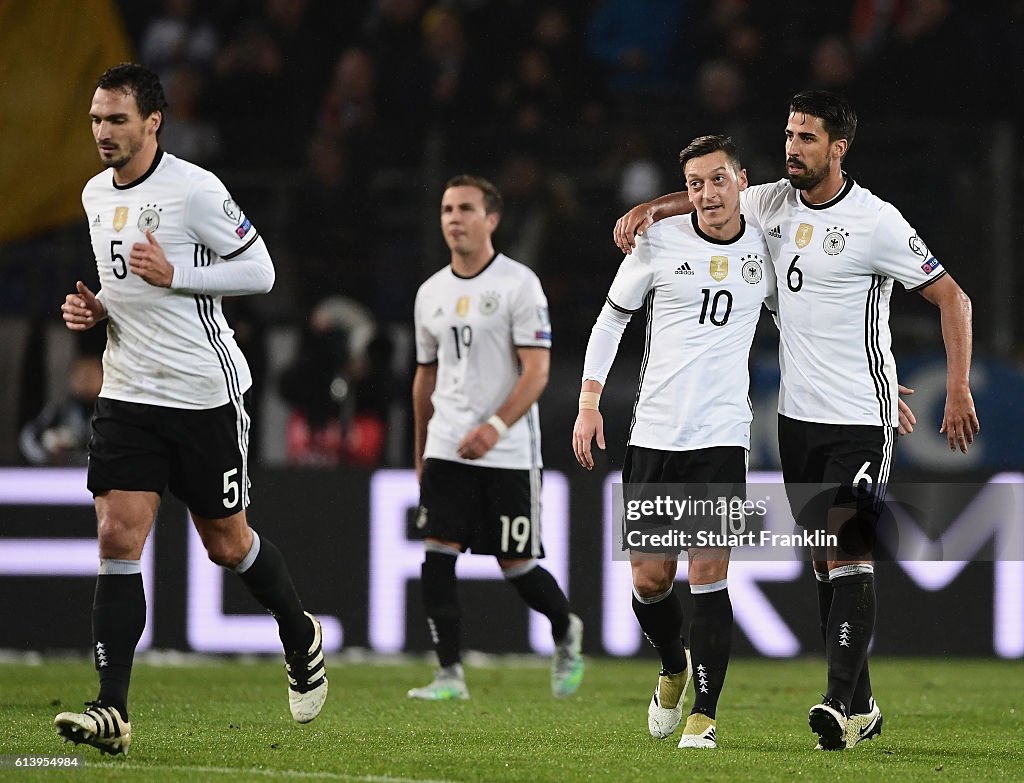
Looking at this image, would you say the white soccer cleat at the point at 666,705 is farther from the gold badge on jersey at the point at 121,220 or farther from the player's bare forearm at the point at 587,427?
the gold badge on jersey at the point at 121,220

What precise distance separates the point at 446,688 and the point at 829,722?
249 centimetres

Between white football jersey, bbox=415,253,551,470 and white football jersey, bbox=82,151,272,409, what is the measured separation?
223 cm

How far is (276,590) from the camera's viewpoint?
236 inches

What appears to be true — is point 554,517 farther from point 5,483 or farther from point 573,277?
point 5,483

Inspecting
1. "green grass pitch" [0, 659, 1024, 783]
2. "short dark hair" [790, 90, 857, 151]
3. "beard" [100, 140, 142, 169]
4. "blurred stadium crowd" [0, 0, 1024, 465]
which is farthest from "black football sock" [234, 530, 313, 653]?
"blurred stadium crowd" [0, 0, 1024, 465]

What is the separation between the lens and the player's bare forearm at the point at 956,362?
5754 mm

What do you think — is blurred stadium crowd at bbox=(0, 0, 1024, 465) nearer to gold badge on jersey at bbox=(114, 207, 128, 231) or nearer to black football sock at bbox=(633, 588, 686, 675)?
black football sock at bbox=(633, 588, 686, 675)

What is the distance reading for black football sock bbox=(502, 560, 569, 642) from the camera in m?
8.02

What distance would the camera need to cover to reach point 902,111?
469 inches

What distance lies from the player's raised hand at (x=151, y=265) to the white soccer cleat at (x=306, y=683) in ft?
4.77

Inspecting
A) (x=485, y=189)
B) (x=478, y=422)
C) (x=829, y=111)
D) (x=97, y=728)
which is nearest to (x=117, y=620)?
(x=97, y=728)

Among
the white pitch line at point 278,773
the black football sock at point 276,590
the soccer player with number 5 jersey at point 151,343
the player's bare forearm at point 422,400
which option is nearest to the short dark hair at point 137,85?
the soccer player with number 5 jersey at point 151,343

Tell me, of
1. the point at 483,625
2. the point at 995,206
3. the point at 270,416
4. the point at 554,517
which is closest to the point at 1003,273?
the point at 995,206

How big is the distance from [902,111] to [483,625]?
4.82 meters
